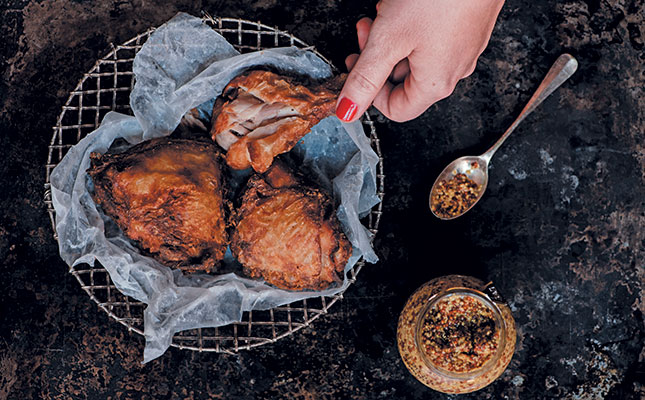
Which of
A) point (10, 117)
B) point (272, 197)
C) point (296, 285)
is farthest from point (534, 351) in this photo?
point (10, 117)

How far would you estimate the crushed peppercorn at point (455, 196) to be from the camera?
7.13 ft

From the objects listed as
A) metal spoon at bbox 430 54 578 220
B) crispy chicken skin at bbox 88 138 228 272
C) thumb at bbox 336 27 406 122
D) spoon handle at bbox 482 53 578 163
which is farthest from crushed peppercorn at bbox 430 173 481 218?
crispy chicken skin at bbox 88 138 228 272

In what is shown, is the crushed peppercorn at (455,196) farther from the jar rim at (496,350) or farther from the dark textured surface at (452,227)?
the jar rim at (496,350)

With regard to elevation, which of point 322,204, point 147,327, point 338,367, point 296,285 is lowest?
point 338,367

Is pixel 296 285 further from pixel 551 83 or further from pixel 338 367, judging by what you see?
pixel 551 83

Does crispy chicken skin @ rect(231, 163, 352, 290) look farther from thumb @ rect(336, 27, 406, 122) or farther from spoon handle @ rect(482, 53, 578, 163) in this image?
spoon handle @ rect(482, 53, 578, 163)

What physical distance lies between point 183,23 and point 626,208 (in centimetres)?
199

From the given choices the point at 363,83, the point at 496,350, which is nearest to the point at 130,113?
the point at 363,83

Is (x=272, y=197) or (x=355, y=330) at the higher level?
(x=272, y=197)

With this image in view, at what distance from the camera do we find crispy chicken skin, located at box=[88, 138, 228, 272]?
5.64 ft

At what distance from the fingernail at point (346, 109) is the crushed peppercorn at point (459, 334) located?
2.46 feet

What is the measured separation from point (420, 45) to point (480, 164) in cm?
75

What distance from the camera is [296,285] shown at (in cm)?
187

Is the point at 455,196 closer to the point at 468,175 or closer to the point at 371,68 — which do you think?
the point at 468,175
